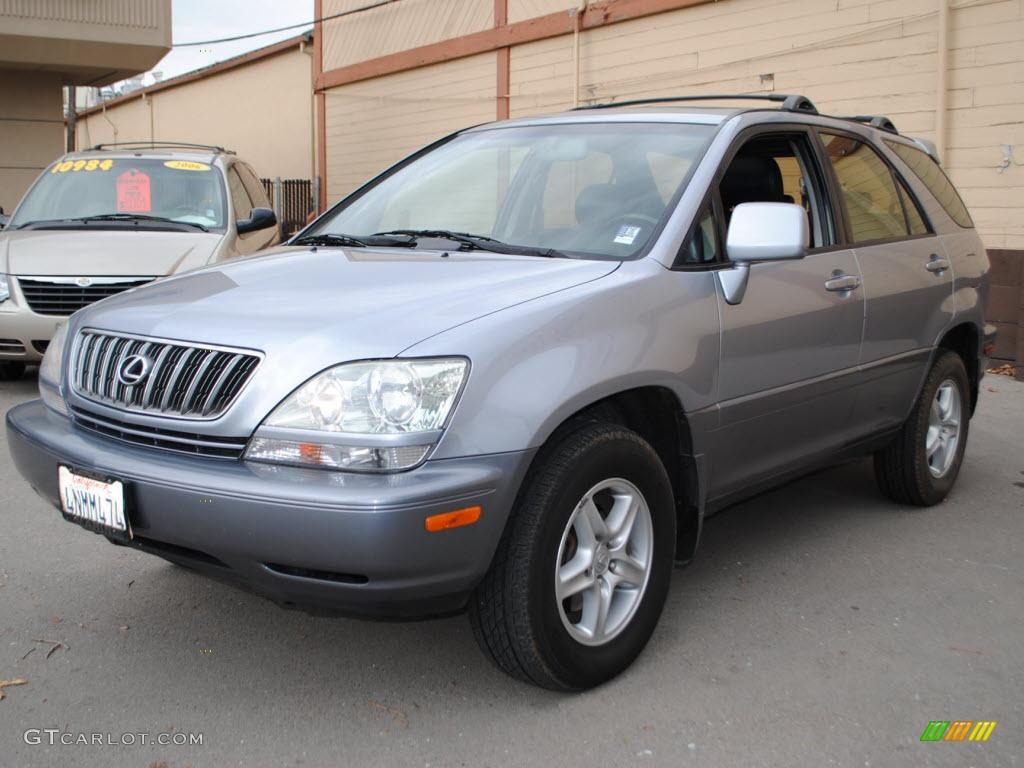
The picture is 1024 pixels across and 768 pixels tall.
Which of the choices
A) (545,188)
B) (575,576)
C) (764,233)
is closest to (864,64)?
(545,188)

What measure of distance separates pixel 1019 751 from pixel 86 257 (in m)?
6.53

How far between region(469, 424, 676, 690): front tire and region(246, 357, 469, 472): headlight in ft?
1.25

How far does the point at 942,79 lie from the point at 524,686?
8056 mm

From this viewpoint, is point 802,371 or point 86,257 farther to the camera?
point 86,257

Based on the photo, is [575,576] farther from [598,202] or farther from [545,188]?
[545,188]

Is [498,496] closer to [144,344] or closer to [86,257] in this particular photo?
[144,344]

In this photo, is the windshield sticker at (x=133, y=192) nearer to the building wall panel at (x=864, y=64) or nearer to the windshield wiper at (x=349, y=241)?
the windshield wiper at (x=349, y=241)

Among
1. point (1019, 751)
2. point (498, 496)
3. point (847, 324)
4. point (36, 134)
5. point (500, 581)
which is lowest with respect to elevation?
point (1019, 751)

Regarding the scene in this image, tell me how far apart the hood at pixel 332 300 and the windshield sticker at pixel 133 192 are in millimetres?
5082

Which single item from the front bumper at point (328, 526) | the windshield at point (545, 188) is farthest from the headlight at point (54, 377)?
the windshield at point (545, 188)

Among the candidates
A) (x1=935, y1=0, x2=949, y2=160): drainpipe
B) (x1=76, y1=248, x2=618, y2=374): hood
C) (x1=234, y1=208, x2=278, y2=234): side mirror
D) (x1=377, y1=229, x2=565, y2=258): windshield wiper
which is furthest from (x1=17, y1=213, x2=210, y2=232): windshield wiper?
(x1=935, y1=0, x2=949, y2=160): drainpipe

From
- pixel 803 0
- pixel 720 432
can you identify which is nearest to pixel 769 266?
pixel 720 432

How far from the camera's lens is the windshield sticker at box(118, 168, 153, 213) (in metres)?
8.25

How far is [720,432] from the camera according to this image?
3453mm
